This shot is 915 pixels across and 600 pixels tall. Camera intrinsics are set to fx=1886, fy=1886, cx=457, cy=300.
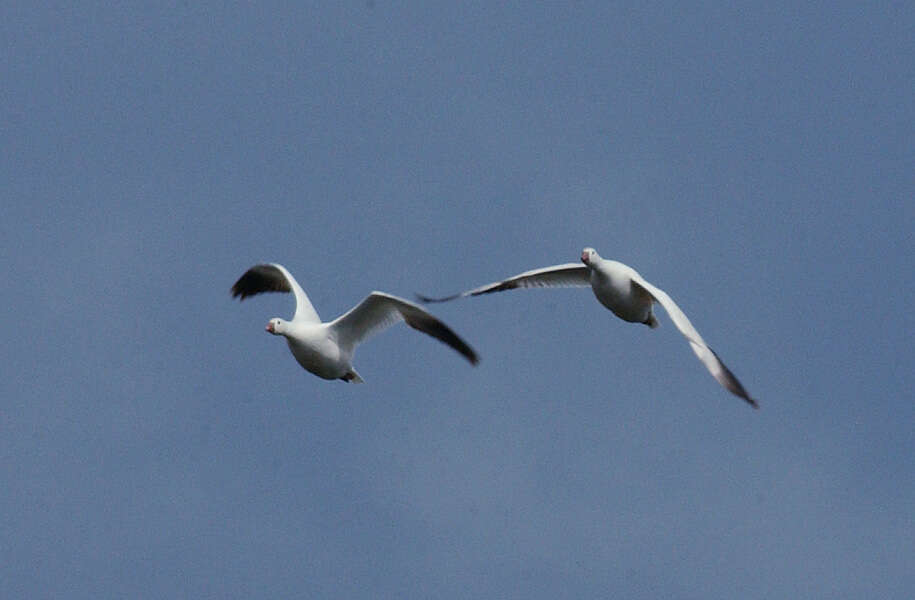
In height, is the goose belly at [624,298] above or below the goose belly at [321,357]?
above

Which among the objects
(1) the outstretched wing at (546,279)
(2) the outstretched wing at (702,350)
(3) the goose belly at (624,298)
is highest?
(1) the outstretched wing at (546,279)

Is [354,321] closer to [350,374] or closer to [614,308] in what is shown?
[350,374]

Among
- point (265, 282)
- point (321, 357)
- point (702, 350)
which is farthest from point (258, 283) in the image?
point (702, 350)

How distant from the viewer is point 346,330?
78.6 ft

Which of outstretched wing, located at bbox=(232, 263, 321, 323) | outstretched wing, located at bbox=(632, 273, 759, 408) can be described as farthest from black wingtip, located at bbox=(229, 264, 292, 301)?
outstretched wing, located at bbox=(632, 273, 759, 408)

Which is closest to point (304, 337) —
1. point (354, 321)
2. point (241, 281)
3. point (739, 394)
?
point (354, 321)

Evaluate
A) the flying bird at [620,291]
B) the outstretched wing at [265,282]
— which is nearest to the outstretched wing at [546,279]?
the flying bird at [620,291]

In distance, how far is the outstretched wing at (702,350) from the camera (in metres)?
22.2

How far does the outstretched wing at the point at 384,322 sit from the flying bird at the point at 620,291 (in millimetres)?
2659

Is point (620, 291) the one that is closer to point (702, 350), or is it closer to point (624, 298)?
point (624, 298)

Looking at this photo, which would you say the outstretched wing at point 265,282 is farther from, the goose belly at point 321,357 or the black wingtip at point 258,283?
the goose belly at point 321,357

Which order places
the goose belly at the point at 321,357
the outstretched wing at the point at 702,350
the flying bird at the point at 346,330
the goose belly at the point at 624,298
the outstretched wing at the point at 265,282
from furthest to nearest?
the outstretched wing at the point at 265,282 < the goose belly at the point at 624,298 < the goose belly at the point at 321,357 < the flying bird at the point at 346,330 < the outstretched wing at the point at 702,350

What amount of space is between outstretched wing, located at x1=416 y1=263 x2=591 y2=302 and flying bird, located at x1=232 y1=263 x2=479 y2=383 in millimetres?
2608

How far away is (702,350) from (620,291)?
2402 millimetres
